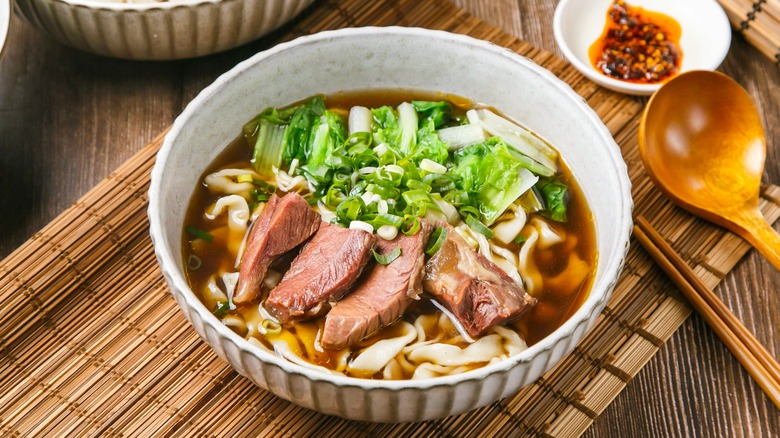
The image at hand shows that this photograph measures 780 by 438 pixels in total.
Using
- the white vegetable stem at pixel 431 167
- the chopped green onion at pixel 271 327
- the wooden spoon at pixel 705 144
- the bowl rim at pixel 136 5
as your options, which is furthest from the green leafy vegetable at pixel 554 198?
→ the bowl rim at pixel 136 5

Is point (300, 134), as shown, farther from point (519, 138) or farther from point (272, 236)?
point (519, 138)

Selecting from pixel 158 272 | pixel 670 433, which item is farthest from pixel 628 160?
pixel 158 272

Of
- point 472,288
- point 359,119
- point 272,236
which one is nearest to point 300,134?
point 359,119

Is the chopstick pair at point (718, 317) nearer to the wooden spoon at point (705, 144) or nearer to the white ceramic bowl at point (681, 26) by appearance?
the wooden spoon at point (705, 144)

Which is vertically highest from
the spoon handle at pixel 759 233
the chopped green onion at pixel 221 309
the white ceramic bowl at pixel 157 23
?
the white ceramic bowl at pixel 157 23

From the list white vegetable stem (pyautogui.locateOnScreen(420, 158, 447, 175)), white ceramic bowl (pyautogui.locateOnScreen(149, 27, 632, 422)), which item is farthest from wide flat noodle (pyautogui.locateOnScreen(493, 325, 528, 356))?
white vegetable stem (pyautogui.locateOnScreen(420, 158, 447, 175))

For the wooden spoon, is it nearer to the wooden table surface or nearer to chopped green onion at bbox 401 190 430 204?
the wooden table surface
